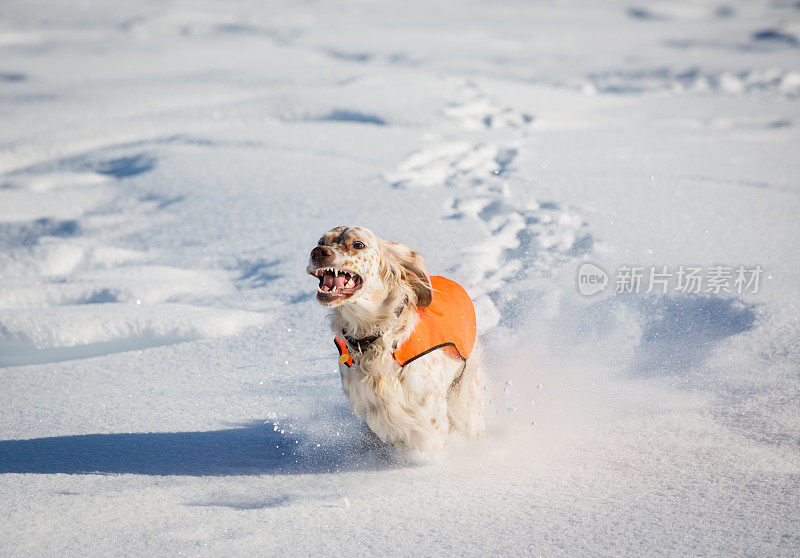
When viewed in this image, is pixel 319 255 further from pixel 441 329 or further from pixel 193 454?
pixel 193 454

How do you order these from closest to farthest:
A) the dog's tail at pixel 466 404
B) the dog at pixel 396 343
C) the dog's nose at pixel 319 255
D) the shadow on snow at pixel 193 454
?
1. the dog's nose at pixel 319 255
2. the dog at pixel 396 343
3. the shadow on snow at pixel 193 454
4. the dog's tail at pixel 466 404

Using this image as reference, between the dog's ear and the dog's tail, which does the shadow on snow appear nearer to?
the dog's tail

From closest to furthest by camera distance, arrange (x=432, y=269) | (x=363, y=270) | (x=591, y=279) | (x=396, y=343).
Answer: (x=363, y=270) → (x=396, y=343) → (x=591, y=279) → (x=432, y=269)

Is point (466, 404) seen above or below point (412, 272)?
below

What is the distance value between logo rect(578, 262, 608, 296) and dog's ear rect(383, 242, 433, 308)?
1537 mm

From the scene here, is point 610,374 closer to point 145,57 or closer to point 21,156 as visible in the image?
point 21,156

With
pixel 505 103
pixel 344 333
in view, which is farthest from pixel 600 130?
pixel 344 333

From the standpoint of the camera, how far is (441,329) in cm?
251

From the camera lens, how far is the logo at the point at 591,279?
3.75m

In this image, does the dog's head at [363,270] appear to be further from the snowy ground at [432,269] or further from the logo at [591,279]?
the logo at [591,279]

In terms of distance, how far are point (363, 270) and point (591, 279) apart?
77.6 inches

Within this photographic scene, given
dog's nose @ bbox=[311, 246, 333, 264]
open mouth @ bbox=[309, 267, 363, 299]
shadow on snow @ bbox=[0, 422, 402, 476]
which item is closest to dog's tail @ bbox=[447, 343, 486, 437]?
shadow on snow @ bbox=[0, 422, 402, 476]

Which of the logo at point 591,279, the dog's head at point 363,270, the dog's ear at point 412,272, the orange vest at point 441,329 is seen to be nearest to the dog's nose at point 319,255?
the dog's head at point 363,270

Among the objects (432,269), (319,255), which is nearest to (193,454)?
(319,255)
